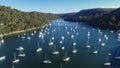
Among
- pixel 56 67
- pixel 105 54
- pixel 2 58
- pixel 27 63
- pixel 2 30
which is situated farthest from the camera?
pixel 2 30

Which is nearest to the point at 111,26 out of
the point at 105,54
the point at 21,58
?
the point at 105,54

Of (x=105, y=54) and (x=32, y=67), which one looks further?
(x=105, y=54)

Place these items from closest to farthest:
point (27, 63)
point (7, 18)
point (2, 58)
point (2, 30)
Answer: point (27, 63)
point (2, 58)
point (2, 30)
point (7, 18)

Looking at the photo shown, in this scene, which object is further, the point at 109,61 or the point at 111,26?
the point at 111,26

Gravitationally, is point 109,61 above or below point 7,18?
below

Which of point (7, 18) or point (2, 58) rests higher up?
point (7, 18)

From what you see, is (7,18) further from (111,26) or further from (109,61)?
(109,61)

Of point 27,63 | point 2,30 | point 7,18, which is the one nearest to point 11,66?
point 27,63

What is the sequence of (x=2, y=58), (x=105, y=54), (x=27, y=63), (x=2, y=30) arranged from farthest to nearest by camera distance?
(x=2, y=30) < (x=105, y=54) < (x=2, y=58) < (x=27, y=63)

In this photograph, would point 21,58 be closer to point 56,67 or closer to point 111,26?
point 56,67


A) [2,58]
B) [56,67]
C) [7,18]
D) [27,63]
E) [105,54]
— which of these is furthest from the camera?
[7,18]
